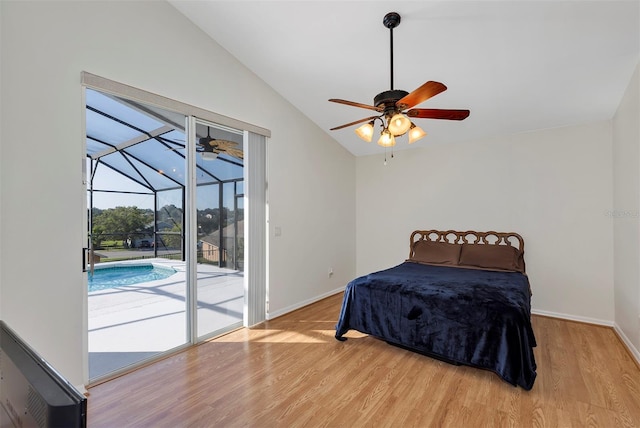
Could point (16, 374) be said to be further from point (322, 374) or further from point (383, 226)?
point (383, 226)

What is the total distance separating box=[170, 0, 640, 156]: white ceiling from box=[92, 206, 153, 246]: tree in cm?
196

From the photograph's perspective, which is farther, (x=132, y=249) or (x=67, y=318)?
(x=132, y=249)

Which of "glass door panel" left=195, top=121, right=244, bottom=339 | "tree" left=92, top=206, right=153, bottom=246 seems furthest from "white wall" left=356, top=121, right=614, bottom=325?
"tree" left=92, top=206, right=153, bottom=246

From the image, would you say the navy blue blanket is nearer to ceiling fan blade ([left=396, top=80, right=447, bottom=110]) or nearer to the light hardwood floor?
the light hardwood floor

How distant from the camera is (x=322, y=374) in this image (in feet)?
8.32

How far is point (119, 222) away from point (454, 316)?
2994 mm

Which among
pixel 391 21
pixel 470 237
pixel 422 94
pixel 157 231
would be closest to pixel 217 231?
pixel 157 231

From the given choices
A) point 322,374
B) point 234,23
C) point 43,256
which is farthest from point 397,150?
point 43,256

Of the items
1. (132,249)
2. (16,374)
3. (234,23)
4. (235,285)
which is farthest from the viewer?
(235,285)

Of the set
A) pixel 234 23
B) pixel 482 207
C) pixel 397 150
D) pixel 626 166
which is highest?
pixel 234 23

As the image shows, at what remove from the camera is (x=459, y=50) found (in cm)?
276

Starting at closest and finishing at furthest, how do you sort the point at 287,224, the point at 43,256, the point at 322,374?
the point at 43,256 < the point at 322,374 < the point at 287,224

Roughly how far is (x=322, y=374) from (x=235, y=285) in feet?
5.05

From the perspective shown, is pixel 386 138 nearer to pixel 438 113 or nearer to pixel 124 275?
pixel 438 113
